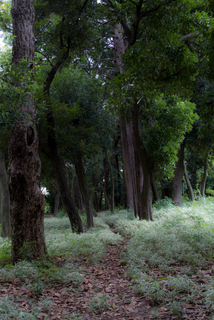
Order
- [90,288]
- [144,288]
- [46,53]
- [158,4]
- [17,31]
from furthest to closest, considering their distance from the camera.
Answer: [46,53] → [158,4] → [17,31] → [90,288] → [144,288]

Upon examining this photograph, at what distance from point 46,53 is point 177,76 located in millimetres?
5062

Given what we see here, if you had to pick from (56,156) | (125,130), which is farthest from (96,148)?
(125,130)

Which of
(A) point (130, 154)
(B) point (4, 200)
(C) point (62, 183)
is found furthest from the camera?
(A) point (130, 154)

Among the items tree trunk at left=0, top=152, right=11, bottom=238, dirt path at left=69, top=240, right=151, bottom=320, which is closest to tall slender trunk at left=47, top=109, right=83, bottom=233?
tree trunk at left=0, top=152, right=11, bottom=238

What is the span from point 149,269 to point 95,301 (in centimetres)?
168

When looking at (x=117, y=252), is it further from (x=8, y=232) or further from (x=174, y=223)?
(x=8, y=232)

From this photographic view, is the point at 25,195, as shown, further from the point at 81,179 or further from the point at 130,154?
Answer: the point at 130,154

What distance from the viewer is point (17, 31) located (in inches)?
259

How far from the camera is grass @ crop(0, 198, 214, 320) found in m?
3.88

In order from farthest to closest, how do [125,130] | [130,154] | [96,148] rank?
[125,130] → [130,154] → [96,148]

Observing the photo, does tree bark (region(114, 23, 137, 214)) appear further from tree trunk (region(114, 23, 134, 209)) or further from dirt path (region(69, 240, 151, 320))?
Result: dirt path (region(69, 240, 151, 320))

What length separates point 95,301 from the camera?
4.25 metres

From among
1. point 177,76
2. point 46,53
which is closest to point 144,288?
point 177,76

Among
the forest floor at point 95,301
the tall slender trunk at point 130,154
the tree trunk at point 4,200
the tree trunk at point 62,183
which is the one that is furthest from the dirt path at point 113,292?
the tall slender trunk at point 130,154
